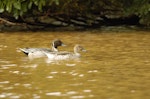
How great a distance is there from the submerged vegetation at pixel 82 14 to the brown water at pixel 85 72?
6494mm

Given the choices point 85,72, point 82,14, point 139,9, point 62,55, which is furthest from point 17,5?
point 85,72

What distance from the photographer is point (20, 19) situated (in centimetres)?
3250

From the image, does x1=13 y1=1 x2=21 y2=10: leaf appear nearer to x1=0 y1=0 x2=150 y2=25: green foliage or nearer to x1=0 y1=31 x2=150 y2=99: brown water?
x1=0 y1=31 x2=150 y2=99: brown water

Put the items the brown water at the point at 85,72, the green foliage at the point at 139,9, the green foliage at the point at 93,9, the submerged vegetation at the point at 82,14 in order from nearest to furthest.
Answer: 1. the brown water at the point at 85,72
2. the green foliage at the point at 139,9
3. the green foliage at the point at 93,9
4. the submerged vegetation at the point at 82,14

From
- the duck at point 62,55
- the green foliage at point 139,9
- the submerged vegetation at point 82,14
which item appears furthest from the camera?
the submerged vegetation at point 82,14

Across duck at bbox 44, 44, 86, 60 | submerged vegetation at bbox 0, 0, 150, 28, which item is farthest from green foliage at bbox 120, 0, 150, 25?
duck at bbox 44, 44, 86, 60

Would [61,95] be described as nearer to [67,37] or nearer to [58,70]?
[58,70]

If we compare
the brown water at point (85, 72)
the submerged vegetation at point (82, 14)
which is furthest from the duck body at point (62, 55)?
the submerged vegetation at point (82, 14)

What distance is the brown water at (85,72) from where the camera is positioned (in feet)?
43.1

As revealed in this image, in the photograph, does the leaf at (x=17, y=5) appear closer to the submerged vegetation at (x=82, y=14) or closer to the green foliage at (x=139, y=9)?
the submerged vegetation at (x=82, y=14)

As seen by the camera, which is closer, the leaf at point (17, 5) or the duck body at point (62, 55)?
the duck body at point (62, 55)

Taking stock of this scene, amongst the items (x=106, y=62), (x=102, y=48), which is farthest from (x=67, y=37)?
(x=106, y=62)

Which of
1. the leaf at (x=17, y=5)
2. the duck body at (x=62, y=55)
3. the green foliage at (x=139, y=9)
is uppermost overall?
the leaf at (x=17, y=5)

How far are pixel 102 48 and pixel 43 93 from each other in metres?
9.78
